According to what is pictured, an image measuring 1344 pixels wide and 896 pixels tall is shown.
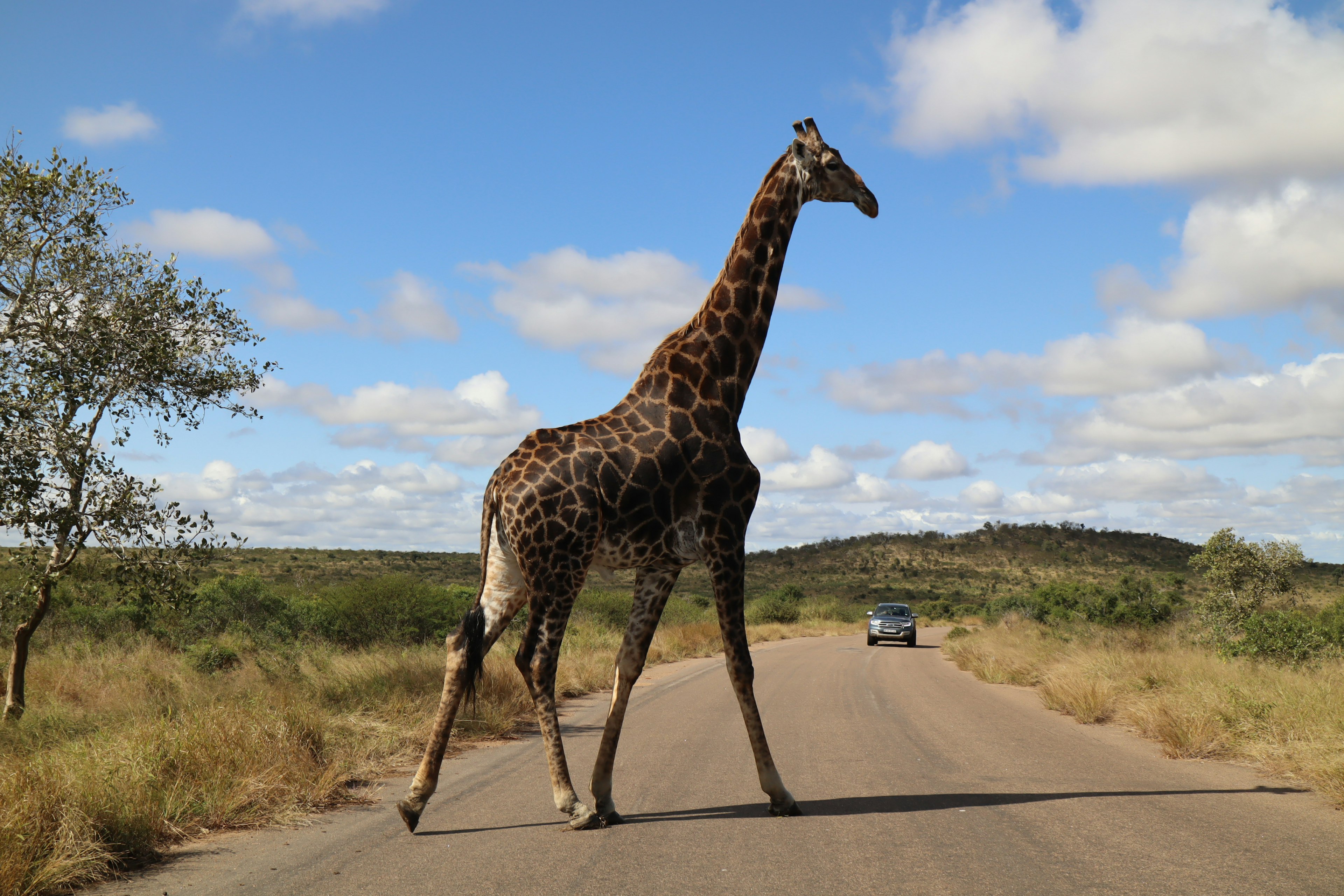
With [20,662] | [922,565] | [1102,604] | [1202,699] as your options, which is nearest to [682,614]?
[1102,604]

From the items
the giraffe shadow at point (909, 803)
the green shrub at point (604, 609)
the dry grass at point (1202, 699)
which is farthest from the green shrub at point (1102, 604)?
the giraffe shadow at point (909, 803)

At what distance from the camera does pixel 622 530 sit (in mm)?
6367

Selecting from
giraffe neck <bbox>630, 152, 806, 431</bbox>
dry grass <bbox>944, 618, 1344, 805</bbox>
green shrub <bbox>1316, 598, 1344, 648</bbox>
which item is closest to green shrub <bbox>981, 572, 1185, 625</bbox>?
green shrub <bbox>1316, 598, 1344, 648</bbox>

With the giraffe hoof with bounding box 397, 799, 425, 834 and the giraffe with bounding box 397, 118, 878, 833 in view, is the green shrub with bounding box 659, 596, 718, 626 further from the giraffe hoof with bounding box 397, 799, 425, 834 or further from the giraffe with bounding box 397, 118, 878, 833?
the giraffe hoof with bounding box 397, 799, 425, 834

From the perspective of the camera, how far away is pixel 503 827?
6.21 metres

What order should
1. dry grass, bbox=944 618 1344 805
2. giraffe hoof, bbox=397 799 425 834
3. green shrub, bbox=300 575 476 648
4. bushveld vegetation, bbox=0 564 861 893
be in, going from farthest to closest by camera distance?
green shrub, bbox=300 575 476 648
dry grass, bbox=944 618 1344 805
giraffe hoof, bbox=397 799 425 834
bushveld vegetation, bbox=0 564 861 893

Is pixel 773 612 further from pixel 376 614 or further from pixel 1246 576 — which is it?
pixel 376 614

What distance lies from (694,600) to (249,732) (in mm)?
39073

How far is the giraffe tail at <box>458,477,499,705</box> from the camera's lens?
247 inches

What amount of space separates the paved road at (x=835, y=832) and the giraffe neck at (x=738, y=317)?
290 cm

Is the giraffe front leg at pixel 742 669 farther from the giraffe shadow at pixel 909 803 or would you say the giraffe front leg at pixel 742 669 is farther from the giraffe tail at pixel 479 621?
the giraffe tail at pixel 479 621

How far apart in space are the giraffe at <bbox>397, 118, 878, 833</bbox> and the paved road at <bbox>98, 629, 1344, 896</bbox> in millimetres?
457

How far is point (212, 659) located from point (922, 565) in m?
95.1

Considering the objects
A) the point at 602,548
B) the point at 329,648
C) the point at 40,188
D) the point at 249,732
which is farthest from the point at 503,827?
the point at 329,648
